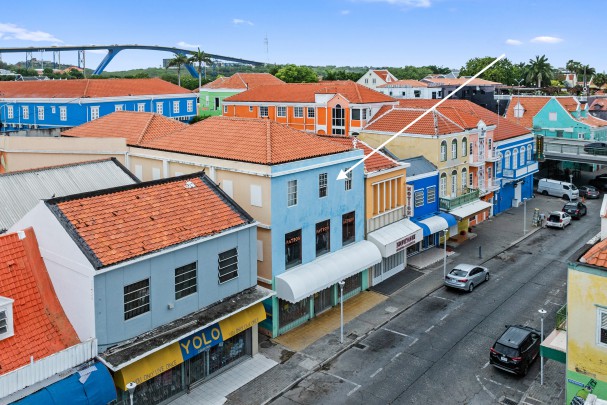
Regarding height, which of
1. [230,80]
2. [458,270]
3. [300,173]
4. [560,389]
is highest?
[230,80]

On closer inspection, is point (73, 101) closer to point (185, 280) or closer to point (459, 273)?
point (185, 280)

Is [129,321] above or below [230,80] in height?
below

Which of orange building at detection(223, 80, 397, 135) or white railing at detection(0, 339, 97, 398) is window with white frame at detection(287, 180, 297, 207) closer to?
white railing at detection(0, 339, 97, 398)

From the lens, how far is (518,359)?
29.4 meters

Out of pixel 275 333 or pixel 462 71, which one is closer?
pixel 275 333

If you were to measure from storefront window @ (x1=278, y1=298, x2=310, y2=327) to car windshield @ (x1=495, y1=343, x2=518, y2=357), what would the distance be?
11700 mm

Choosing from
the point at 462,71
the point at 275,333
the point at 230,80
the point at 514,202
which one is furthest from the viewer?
the point at 462,71

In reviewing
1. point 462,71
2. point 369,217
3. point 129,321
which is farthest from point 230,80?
point 462,71

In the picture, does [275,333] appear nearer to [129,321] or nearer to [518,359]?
[129,321]

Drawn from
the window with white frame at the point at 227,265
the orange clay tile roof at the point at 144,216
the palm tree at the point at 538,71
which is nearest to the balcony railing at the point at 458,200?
the orange clay tile roof at the point at 144,216

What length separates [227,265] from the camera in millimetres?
30219

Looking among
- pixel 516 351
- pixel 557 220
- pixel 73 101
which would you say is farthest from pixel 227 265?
pixel 73 101

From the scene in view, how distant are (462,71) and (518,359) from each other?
158 meters

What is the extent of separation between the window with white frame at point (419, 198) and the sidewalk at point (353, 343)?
15.4 feet
